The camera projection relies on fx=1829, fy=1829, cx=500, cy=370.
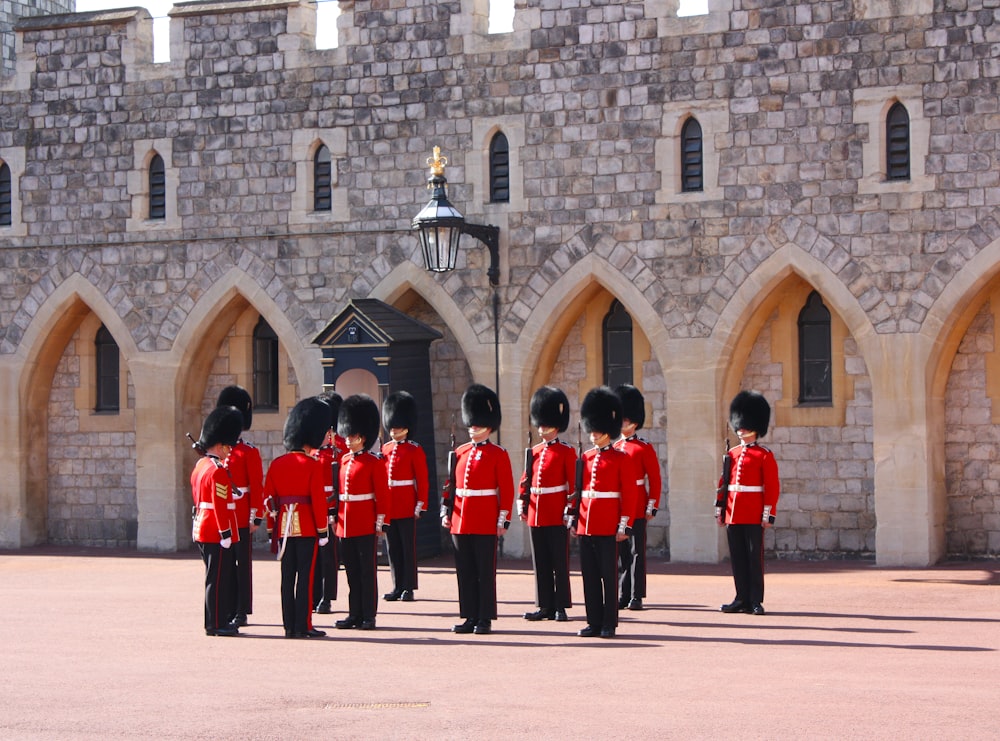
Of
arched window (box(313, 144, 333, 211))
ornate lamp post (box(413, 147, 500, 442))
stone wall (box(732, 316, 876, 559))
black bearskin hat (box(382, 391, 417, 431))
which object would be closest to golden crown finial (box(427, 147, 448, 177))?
ornate lamp post (box(413, 147, 500, 442))

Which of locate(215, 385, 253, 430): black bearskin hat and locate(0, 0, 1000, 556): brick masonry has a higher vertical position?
locate(0, 0, 1000, 556): brick masonry

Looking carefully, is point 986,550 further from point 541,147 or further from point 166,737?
point 166,737

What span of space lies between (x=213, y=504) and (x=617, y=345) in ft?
15.6

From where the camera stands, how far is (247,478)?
9.61 metres

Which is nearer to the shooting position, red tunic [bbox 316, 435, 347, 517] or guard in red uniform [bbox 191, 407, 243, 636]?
guard in red uniform [bbox 191, 407, 243, 636]

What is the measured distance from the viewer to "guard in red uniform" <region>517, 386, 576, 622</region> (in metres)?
9.35

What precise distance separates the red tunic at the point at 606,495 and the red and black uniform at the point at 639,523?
0.93 m

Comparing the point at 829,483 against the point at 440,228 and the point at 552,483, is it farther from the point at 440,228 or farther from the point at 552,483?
the point at 552,483

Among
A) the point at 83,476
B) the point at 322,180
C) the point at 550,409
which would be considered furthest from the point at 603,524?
the point at 83,476

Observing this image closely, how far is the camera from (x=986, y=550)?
12.1m

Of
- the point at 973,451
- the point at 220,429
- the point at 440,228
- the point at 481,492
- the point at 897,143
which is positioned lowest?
the point at 481,492

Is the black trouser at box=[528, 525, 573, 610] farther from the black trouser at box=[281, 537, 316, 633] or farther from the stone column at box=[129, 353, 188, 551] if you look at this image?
the stone column at box=[129, 353, 188, 551]

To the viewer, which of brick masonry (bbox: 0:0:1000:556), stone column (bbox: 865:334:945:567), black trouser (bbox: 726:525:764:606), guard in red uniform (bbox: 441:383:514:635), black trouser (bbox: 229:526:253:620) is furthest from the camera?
brick masonry (bbox: 0:0:1000:556)

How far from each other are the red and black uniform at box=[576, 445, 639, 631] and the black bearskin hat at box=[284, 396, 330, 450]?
4.50ft
